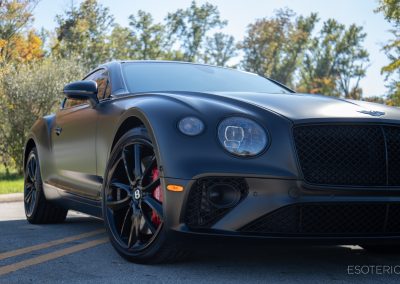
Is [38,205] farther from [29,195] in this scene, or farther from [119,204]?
[119,204]

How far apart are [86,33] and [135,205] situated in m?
45.4

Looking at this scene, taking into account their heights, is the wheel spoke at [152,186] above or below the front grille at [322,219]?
above

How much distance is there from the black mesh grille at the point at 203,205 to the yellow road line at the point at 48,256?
1.16 meters

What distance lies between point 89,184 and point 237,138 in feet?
5.98

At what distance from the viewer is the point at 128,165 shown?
418 cm

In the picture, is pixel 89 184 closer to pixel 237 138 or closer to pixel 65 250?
pixel 65 250

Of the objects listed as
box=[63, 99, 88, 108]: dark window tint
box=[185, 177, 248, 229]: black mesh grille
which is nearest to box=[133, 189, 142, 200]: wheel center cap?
box=[185, 177, 248, 229]: black mesh grille

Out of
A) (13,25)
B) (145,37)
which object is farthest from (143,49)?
(13,25)

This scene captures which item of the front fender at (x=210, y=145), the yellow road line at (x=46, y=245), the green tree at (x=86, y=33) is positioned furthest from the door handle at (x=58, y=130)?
the green tree at (x=86, y=33)

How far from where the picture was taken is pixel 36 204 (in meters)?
6.50

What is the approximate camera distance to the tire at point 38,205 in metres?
6.44

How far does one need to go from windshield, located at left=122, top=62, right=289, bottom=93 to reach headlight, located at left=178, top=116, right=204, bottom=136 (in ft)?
4.09

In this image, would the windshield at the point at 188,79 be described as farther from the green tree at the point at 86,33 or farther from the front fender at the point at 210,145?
the green tree at the point at 86,33

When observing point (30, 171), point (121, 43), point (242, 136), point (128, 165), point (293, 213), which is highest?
point (121, 43)
